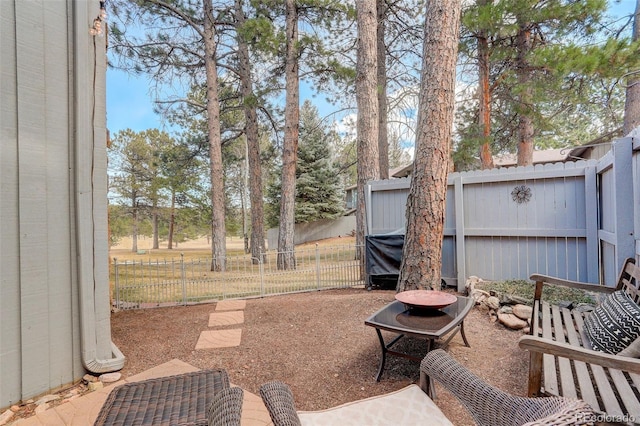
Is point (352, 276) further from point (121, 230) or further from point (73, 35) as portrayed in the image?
point (121, 230)

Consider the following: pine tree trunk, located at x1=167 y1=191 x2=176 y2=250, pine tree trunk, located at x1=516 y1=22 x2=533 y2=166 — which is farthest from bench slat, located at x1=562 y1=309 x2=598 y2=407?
pine tree trunk, located at x1=167 y1=191 x2=176 y2=250

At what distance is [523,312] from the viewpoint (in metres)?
3.58

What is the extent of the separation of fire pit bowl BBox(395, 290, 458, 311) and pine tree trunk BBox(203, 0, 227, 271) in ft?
24.5

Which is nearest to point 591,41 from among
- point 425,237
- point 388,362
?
point 425,237

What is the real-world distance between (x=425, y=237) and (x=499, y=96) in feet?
26.4

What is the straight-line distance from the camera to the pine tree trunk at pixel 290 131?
360 inches

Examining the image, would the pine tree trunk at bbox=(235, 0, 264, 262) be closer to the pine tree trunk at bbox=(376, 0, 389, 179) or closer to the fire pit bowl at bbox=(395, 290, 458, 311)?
the pine tree trunk at bbox=(376, 0, 389, 179)

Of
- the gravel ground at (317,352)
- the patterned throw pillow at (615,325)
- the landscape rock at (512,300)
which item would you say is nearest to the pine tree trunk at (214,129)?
the gravel ground at (317,352)

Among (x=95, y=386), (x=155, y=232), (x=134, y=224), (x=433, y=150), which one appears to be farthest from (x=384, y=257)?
(x=155, y=232)

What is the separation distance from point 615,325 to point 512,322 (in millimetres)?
1563

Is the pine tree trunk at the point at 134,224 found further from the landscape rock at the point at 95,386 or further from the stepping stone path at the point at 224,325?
the landscape rock at the point at 95,386

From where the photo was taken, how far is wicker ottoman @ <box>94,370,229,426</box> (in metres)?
1.56

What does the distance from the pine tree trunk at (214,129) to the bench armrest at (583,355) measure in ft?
28.7

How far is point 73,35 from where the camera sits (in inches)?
106
